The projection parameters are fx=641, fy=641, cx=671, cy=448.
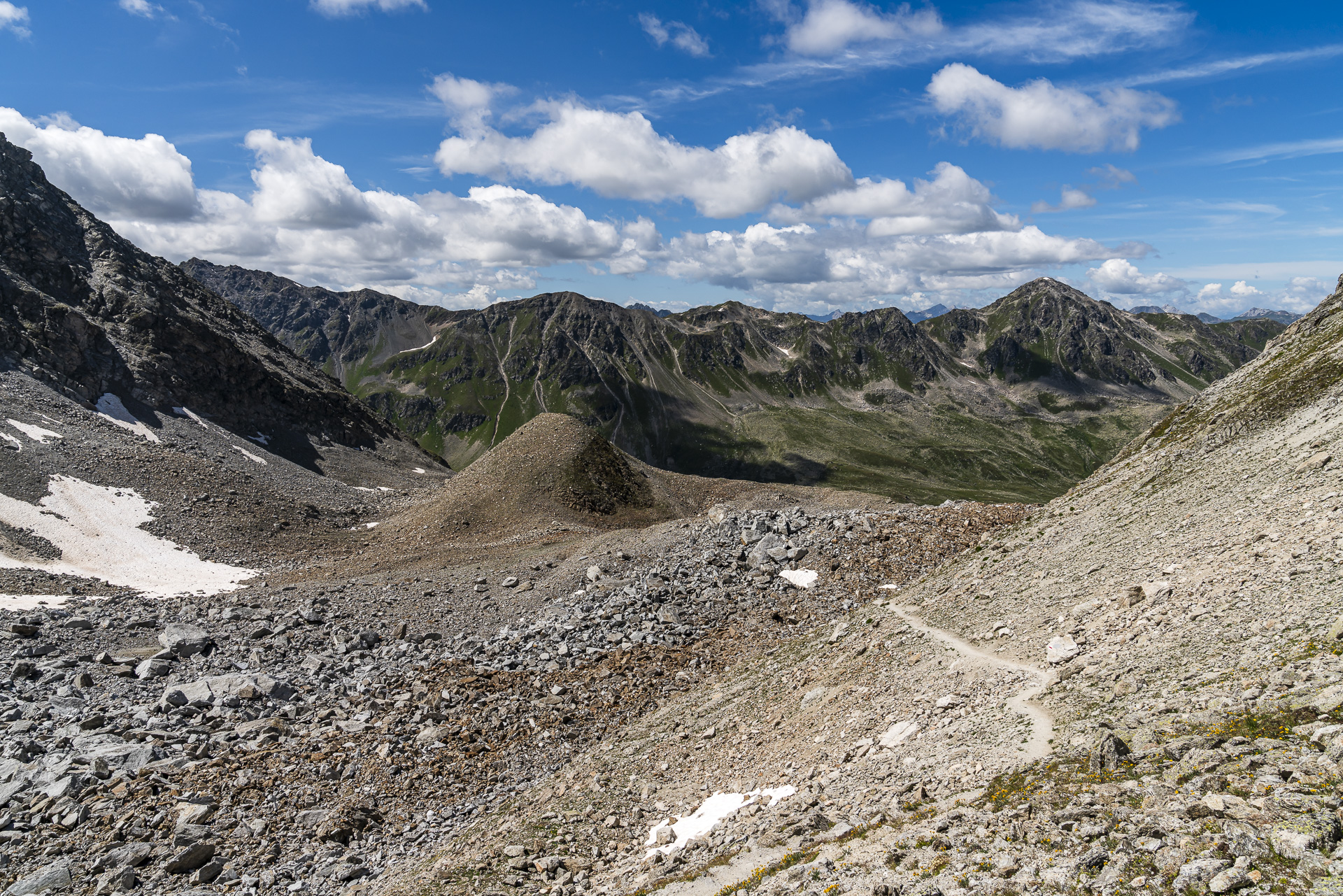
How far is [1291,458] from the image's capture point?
23.9m

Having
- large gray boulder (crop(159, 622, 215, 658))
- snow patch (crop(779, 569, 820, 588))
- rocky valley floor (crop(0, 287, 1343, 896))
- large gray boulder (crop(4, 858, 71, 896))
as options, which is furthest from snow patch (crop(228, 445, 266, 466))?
snow patch (crop(779, 569, 820, 588))

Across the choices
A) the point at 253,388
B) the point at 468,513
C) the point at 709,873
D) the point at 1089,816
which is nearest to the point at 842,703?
the point at 709,873

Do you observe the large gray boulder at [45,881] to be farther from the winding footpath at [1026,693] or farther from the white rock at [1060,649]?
the white rock at [1060,649]

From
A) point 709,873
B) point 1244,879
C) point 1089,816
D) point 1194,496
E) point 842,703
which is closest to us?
point 1244,879

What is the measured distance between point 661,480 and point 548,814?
59.0 metres

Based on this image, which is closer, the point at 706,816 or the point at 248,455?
the point at 706,816

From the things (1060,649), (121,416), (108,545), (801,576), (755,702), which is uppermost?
(121,416)

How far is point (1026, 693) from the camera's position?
17344 millimetres

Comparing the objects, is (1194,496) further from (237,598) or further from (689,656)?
(237,598)

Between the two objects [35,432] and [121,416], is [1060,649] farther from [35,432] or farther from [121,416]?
[121,416]

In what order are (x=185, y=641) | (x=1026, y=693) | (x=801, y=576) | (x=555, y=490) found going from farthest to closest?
(x=555, y=490), (x=801, y=576), (x=185, y=641), (x=1026, y=693)

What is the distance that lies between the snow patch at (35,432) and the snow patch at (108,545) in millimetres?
7661

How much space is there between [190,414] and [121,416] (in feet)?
35.6

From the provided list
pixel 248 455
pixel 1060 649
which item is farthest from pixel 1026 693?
pixel 248 455
